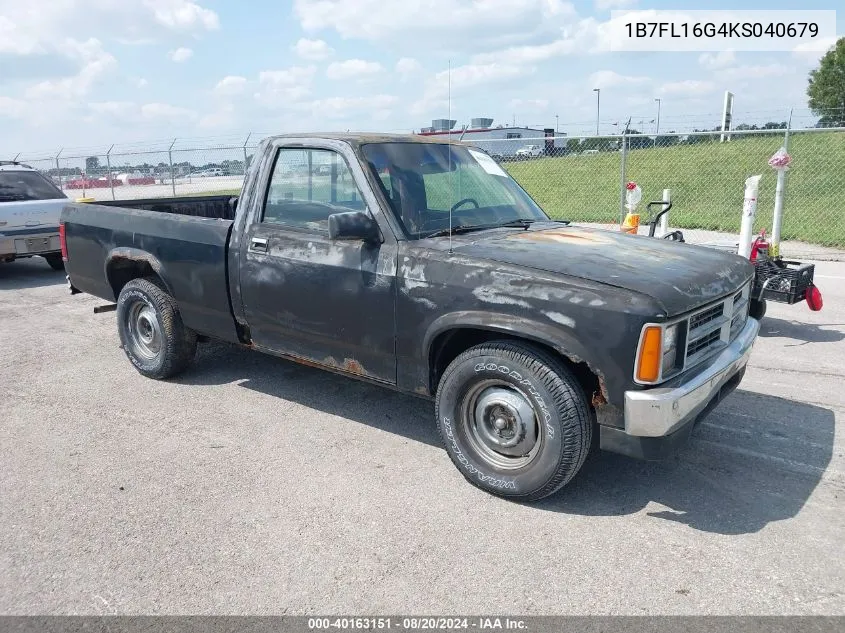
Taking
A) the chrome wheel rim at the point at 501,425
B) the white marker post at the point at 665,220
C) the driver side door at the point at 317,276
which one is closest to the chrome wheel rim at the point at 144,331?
the driver side door at the point at 317,276

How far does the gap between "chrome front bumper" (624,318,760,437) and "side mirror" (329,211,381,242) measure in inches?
65.4

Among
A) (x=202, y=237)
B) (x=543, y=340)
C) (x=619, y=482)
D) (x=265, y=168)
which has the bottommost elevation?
(x=619, y=482)

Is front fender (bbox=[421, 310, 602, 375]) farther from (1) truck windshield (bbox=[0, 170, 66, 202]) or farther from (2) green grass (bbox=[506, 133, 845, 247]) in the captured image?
(2) green grass (bbox=[506, 133, 845, 247])

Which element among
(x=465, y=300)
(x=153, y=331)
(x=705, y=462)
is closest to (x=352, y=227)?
(x=465, y=300)

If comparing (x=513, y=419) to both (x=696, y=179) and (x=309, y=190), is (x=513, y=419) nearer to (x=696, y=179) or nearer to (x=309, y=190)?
(x=309, y=190)

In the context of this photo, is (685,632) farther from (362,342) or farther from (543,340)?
(362,342)

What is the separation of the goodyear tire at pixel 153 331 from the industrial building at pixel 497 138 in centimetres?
244

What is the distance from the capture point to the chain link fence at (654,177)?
15.1 m

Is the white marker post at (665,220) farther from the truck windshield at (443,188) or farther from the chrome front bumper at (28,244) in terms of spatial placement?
the chrome front bumper at (28,244)

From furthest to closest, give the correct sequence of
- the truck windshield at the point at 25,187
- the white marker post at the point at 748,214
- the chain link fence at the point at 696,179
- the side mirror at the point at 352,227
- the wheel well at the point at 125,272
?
the chain link fence at the point at 696,179 < the truck windshield at the point at 25,187 < the white marker post at the point at 748,214 < the wheel well at the point at 125,272 < the side mirror at the point at 352,227

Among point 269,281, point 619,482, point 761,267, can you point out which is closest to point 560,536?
point 619,482

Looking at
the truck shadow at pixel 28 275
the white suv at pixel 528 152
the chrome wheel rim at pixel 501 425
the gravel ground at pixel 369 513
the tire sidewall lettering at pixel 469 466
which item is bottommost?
the gravel ground at pixel 369 513

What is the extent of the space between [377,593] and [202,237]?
296 centimetres

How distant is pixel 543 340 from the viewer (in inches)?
129
